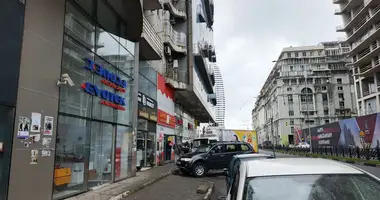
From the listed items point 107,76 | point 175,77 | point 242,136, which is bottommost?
point 242,136

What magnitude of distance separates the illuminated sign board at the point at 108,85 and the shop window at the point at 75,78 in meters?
0.19

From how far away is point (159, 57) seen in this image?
19.4 meters

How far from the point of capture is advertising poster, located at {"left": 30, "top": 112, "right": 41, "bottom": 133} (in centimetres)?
733

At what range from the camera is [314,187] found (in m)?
3.20

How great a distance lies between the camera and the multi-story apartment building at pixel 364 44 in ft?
165

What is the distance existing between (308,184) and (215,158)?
549 inches

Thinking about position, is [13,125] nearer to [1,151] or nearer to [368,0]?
[1,151]

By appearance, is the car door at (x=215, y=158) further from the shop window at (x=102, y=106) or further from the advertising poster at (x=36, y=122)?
the advertising poster at (x=36, y=122)

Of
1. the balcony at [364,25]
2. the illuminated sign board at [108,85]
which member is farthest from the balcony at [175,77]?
Answer: the balcony at [364,25]

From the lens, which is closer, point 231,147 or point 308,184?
point 308,184

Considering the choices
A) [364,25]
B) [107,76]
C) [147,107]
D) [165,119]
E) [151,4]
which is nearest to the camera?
[107,76]

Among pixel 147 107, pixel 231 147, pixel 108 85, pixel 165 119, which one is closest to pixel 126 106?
pixel 108 85

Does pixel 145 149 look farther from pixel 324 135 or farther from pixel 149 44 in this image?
pixel 324 135

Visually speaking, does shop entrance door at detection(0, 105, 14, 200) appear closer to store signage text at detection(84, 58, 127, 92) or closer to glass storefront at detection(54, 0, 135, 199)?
glass storefront at detection(54, 0, 135, 199)
